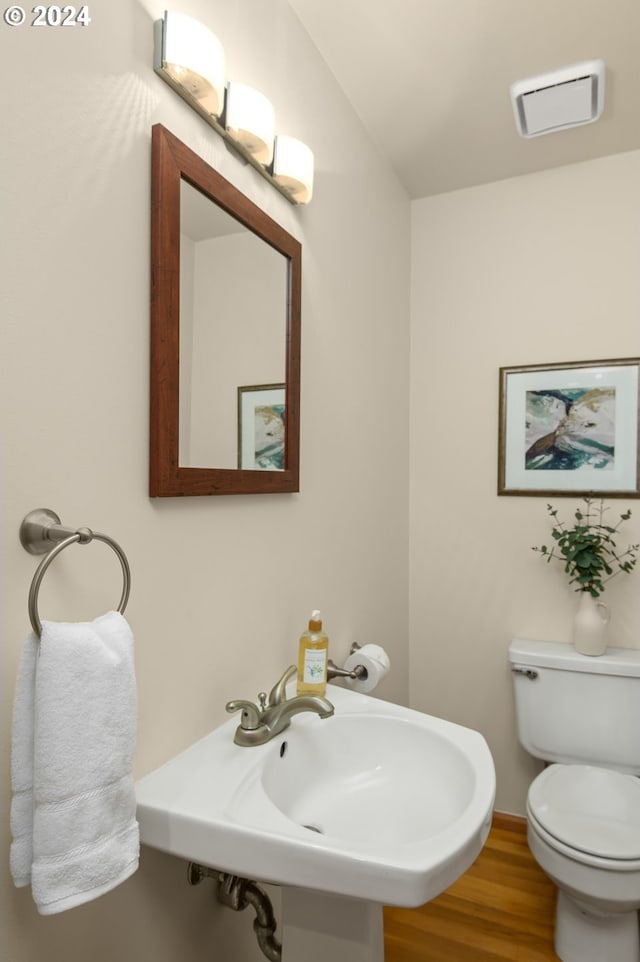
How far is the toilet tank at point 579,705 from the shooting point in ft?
6.12

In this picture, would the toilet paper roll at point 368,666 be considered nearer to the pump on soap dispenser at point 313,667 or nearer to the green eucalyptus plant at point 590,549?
the pump on soap dispenser at point 313,667

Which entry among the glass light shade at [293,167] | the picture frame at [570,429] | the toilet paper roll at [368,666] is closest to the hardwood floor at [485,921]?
the toilet paper roll at [368,666]

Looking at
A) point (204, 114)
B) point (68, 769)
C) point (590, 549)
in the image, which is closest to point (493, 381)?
point (590, 549)

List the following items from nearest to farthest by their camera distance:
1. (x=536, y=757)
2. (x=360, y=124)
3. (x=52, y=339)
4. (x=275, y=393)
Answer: (x=52, y=339) < (x=275, y=393) < (x=360, y=124) < (x=536, y=757)

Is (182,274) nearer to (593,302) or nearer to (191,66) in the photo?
(191,66)

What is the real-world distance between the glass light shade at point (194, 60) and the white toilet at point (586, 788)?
1.87 meters

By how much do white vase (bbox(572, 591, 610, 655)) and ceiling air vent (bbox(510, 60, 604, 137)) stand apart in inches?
60.0

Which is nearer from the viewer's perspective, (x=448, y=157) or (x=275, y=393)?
(x=275, y=393)

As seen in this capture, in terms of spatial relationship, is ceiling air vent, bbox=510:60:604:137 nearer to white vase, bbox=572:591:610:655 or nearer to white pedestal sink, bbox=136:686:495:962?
white vase, bbox=572:591:610:655

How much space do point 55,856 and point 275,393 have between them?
3.12 ft

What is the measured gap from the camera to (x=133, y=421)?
930 millimetres

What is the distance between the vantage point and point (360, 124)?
1867mm

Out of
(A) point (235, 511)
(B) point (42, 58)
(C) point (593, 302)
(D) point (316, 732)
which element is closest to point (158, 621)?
(A) point (235, 511)

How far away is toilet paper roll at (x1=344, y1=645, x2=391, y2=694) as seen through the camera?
1.59 m
